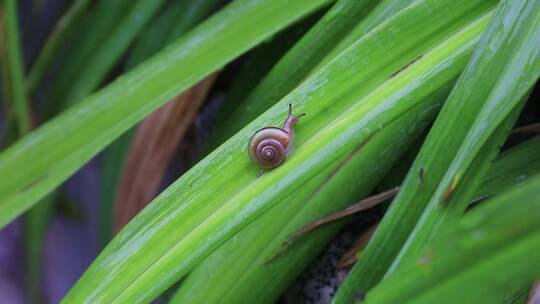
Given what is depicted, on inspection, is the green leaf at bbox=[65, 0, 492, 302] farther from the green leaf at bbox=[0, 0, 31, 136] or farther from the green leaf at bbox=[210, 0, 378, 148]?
the green leaf at bbox=[0, 0, 31, 136]

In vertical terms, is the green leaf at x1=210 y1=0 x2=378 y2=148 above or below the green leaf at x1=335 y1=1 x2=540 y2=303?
above

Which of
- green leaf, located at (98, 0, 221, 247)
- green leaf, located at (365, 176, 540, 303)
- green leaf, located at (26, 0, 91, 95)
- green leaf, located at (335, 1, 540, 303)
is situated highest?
green leaf, located at (26, 0, 91, 95)

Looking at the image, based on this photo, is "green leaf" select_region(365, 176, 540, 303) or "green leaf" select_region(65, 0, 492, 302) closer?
"green leaf" select_region(365, 176, 540, 303)

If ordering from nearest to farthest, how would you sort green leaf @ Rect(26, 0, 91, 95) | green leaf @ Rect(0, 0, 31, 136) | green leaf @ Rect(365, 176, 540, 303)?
1. green leaf @ Rect(365, 176, 540, 303)
2. green leaf @ Rect(0, 0, 31, 136)
3. green leaf @ Rect(26, 0, 91, 95)

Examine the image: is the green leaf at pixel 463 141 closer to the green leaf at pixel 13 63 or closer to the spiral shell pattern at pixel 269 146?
the spiral shell pattern at pixel 269 146

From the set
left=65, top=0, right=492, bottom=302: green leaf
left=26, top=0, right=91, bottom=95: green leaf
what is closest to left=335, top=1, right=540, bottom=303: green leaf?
left=65, top=0, right=492, bottom=302: green leaf

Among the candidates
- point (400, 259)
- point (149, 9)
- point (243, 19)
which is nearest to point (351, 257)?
point (400, 259)

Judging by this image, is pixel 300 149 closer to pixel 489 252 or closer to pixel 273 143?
pixel 273 143

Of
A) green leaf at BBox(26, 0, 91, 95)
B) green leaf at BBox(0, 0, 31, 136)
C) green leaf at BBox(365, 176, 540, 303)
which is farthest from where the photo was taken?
green leaf at BBox(26, 0, 91, 95)
